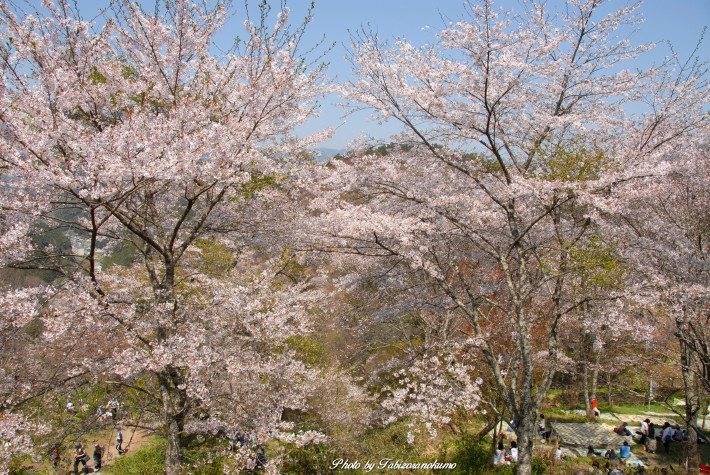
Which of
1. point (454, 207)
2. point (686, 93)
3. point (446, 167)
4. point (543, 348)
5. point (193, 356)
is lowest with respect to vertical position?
point (543, 348)

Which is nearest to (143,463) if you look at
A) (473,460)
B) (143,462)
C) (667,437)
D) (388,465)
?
(143,462)

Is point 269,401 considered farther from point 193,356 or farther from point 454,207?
point 454,207

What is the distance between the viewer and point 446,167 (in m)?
8.66

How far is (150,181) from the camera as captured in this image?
4.82 meters

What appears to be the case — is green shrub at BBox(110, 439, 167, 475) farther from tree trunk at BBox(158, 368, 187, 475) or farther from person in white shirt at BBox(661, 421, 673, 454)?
person in white shirt at BBox(661, 421, 673, 454)

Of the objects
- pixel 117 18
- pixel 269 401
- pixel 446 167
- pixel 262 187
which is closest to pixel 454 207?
pixel 446 167

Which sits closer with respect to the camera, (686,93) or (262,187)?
(262,187)

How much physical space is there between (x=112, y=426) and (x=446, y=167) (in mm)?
7368

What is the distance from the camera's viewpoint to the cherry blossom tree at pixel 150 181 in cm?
451

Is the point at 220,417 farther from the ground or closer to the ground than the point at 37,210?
closer to the ground

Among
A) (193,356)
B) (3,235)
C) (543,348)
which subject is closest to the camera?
(3,235)

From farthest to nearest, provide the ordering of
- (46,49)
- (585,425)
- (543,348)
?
(585,425) < (543,348) < (46,49)

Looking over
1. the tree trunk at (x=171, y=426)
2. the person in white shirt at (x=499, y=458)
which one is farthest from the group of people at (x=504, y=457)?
the tree trunk at (x=171, y=426)

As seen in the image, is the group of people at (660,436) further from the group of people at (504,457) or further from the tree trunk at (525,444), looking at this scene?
the tree trunk at (525,444)
